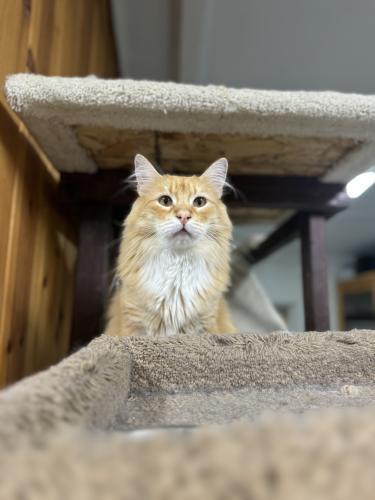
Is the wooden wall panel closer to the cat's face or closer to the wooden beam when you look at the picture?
the wooden beam

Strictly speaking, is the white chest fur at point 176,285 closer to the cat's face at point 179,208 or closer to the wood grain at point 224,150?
the cat's face at point 179,208

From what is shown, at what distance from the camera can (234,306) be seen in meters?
1.78

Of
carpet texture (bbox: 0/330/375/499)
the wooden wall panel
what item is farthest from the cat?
carpet texture (bbox: 0/330/375/499)

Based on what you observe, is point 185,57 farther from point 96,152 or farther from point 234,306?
point 234,306

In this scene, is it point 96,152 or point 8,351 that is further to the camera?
point 96,152

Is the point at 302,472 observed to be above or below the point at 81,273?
below

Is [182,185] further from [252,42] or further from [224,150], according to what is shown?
[252,42]

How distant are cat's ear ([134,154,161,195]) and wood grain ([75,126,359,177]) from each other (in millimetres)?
89

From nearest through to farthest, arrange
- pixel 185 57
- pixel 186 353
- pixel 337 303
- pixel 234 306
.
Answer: pixel 186 353 < pixel 234 306 < pixel 185 57 < pixel 337 303

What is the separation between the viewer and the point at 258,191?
135 centimetres

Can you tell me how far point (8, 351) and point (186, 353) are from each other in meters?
0.48

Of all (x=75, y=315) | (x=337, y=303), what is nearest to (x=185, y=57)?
(x=75, y=315)

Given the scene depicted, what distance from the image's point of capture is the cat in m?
1.03

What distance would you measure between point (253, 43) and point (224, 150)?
1092 mm
